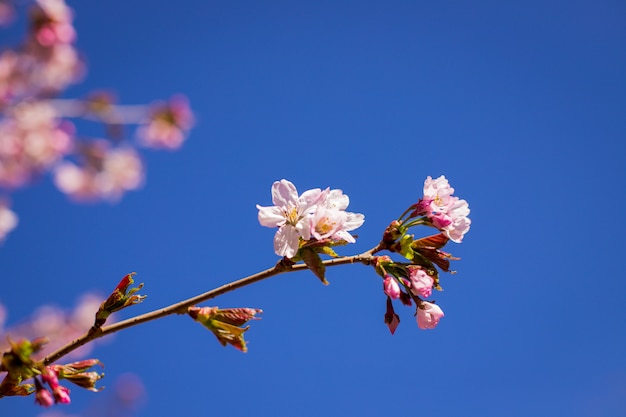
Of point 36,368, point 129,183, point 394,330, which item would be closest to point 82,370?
point 36,368

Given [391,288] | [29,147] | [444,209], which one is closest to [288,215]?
[391,288]

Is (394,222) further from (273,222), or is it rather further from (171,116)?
(171,116)

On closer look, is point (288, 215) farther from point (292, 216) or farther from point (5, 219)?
point (5, 219)

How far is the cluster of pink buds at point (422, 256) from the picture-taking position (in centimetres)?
128

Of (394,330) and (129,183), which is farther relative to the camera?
(129,183)

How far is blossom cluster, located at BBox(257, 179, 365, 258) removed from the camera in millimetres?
1233

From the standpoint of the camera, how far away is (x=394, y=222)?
4.36 ft

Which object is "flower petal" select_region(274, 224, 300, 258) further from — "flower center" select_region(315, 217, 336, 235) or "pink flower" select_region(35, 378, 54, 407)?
"pink flower" select_region(35, 378, 54, 407)

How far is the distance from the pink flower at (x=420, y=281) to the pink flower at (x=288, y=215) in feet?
0.92

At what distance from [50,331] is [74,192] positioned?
241 centimetres

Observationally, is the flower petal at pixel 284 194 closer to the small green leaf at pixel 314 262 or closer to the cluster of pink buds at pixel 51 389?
the small green leaf at pixel 314 262

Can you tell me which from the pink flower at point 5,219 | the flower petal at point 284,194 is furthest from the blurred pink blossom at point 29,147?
the flower petal at point 284,194

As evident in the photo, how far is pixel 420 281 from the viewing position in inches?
50.2

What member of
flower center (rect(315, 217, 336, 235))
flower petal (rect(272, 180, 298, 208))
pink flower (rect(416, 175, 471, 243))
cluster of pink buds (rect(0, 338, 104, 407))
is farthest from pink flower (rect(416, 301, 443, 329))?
cluster of pink buds (rect(0, 338, 104, 407))
